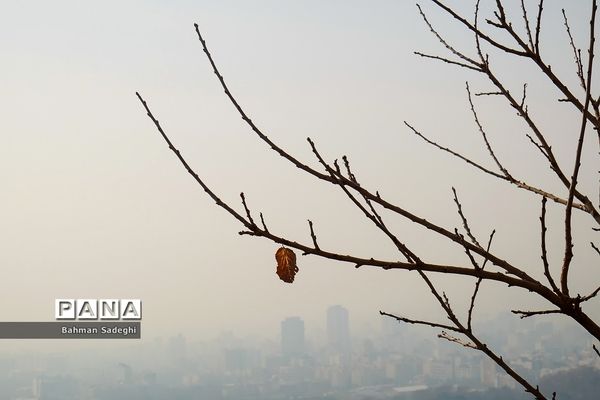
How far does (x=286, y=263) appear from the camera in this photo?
1.73 meters

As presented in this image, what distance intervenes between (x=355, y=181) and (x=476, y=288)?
2.77 ft

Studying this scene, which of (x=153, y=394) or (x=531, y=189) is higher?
(x=531, y=189)

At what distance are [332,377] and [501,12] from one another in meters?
74.1

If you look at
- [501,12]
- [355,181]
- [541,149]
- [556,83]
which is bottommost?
[355,181]

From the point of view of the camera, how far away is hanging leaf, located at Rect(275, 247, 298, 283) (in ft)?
5.65

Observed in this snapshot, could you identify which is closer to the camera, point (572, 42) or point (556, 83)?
point (556, 83)

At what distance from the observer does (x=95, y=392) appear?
65.6 metres

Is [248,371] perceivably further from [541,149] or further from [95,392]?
[541,149]

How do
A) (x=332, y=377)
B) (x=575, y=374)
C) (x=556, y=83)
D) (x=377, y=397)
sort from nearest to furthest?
(x=556, y=83), (x=575, y=374), (x=377, y=397), (x=332, y=377)

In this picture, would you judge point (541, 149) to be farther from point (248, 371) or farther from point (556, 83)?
point (248, 371)

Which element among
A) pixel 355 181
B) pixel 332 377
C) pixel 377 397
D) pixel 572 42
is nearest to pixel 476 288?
pixel 355 181

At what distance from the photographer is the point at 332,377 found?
242 ft

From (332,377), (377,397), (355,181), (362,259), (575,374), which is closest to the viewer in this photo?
(362,259)

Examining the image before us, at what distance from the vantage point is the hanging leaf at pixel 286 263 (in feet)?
5.65
